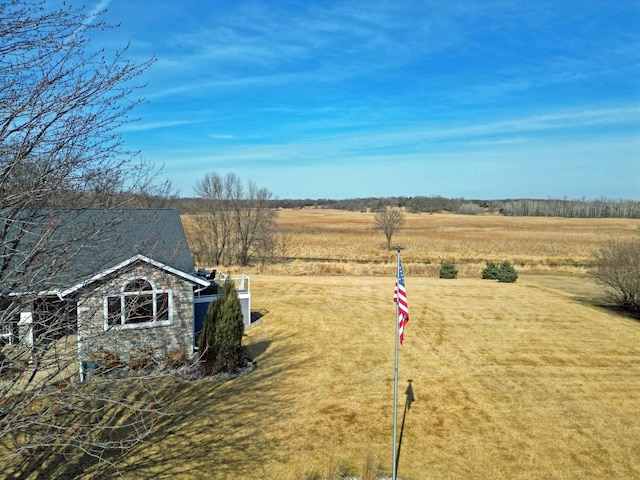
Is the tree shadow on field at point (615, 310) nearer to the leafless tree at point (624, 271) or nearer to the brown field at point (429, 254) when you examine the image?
the leafless tree at point (624, 271)

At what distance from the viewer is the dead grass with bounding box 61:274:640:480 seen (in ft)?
30.5

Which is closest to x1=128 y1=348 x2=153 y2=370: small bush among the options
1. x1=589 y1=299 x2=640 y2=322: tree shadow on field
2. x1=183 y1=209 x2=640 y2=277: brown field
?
x1=589 y1=299 x2=640 y2=322: tree shadow on field

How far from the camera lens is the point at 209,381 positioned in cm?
1333

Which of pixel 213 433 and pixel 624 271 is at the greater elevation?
pixel 624 271

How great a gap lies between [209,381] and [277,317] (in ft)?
25.1

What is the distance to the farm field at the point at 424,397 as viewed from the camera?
930 centimetres

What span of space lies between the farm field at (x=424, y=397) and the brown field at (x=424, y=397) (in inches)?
1.7

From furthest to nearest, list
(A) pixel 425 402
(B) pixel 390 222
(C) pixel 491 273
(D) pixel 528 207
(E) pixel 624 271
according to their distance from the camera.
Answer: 1. (D) pixel 528 207
2. (B) pixel 390 222
3. (C) pixel 491 273
4. (E) pixel 624 271
5. (A) pixel 425 402

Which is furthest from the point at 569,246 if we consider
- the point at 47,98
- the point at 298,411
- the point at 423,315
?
the point at 47,98

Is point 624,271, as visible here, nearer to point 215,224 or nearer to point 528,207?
point 215,224

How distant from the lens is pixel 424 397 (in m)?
12.5

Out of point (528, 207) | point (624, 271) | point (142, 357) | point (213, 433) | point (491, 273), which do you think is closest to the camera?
point (142, 357)

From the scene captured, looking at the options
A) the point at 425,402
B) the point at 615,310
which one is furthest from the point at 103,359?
the point at 615,310

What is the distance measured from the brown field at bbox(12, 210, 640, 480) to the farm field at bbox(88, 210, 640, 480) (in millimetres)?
42
